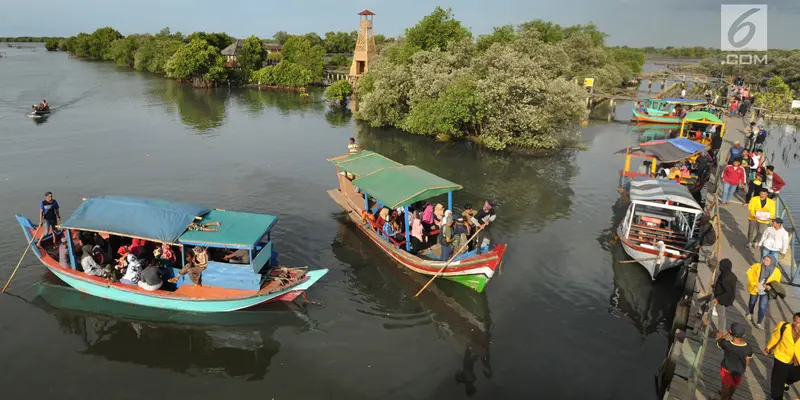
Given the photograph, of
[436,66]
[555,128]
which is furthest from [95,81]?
[555,128]

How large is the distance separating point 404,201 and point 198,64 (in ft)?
249

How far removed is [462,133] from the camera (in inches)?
1619

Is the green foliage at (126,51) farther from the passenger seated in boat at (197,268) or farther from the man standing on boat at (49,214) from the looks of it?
the passenger seated in boat at (197,268)

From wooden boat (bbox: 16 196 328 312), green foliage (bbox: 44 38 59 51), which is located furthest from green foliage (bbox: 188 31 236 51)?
green foliage (bbox: 44 38 59 51)

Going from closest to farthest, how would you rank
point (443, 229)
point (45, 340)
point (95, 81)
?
point (45, 340), point (443, 229), point (95, 81)

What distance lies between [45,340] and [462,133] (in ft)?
108

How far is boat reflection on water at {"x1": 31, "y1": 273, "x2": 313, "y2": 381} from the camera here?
44.5ft

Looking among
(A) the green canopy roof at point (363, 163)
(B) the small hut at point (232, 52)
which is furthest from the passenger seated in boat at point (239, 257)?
(B) the small hut at point (232, 52)

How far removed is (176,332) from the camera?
582 inches

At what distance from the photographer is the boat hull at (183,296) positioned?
14.8 meters

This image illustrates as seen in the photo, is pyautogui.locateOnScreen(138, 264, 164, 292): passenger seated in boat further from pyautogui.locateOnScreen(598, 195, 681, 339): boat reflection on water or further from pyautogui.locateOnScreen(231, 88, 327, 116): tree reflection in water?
pyautogui.locateOnScreen(231, 88, 327, 116): tree reflection in water

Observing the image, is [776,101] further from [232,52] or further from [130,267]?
[232,52]

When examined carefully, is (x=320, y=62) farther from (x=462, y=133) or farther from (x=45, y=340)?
(x=45, y=340)

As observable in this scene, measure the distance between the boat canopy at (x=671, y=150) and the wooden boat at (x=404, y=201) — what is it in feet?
43.5
